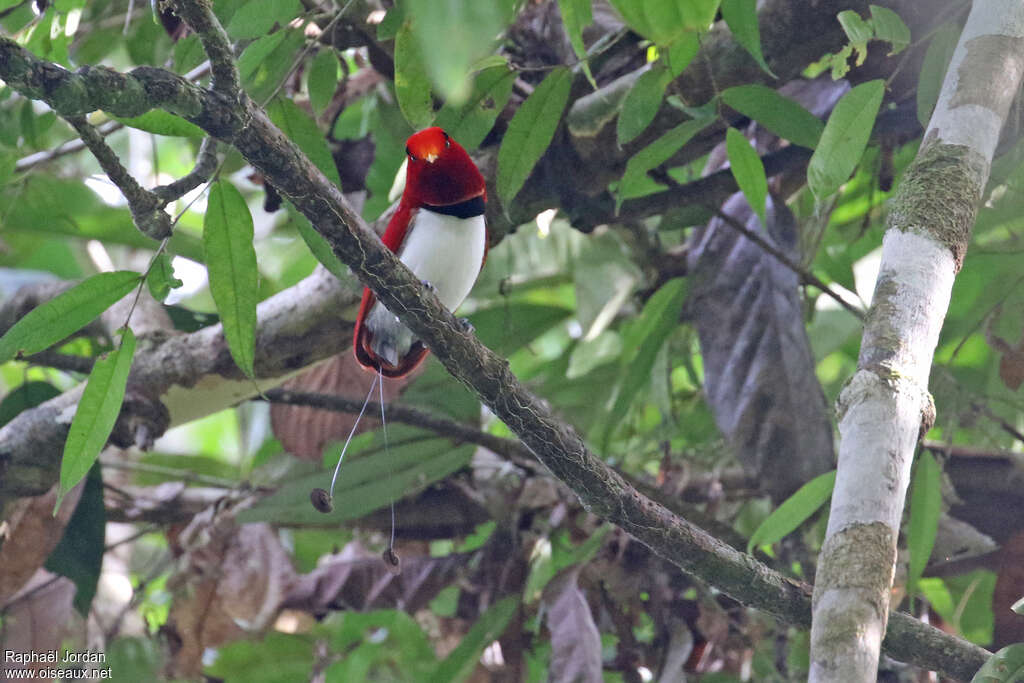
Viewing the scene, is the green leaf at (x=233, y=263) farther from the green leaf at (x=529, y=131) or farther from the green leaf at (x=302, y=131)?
the green leaf at (x=529, y=131)

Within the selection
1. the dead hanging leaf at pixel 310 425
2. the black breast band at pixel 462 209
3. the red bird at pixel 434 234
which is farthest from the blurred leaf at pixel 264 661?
the black breast band at pixel 462 209

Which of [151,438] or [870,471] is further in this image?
[151,438]

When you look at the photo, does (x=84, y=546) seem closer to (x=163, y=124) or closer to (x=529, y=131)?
(x=163, y=124)

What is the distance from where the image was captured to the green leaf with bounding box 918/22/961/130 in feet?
5.77

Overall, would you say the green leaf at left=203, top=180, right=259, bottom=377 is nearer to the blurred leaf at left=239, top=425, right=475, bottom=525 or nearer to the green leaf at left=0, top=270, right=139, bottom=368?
the green leaf at left=0, top=270, right=139, bottom=368

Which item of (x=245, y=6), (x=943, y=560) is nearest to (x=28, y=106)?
(x=245, y=6)

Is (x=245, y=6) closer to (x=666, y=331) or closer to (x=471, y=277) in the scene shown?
(x=471, y=277)

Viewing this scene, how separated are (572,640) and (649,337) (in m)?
0.75

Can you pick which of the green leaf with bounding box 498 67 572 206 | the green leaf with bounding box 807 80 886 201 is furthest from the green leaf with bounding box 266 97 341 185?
the green leaf with bounding box 807 80 886 201

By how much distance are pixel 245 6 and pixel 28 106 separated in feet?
2.98

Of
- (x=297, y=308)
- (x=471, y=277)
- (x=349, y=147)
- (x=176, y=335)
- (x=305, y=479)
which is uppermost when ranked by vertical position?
(x=349, y=147)

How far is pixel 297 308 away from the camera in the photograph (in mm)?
2174

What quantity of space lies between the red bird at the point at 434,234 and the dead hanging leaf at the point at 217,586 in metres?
0.84

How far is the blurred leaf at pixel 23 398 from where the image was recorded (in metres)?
2.43
